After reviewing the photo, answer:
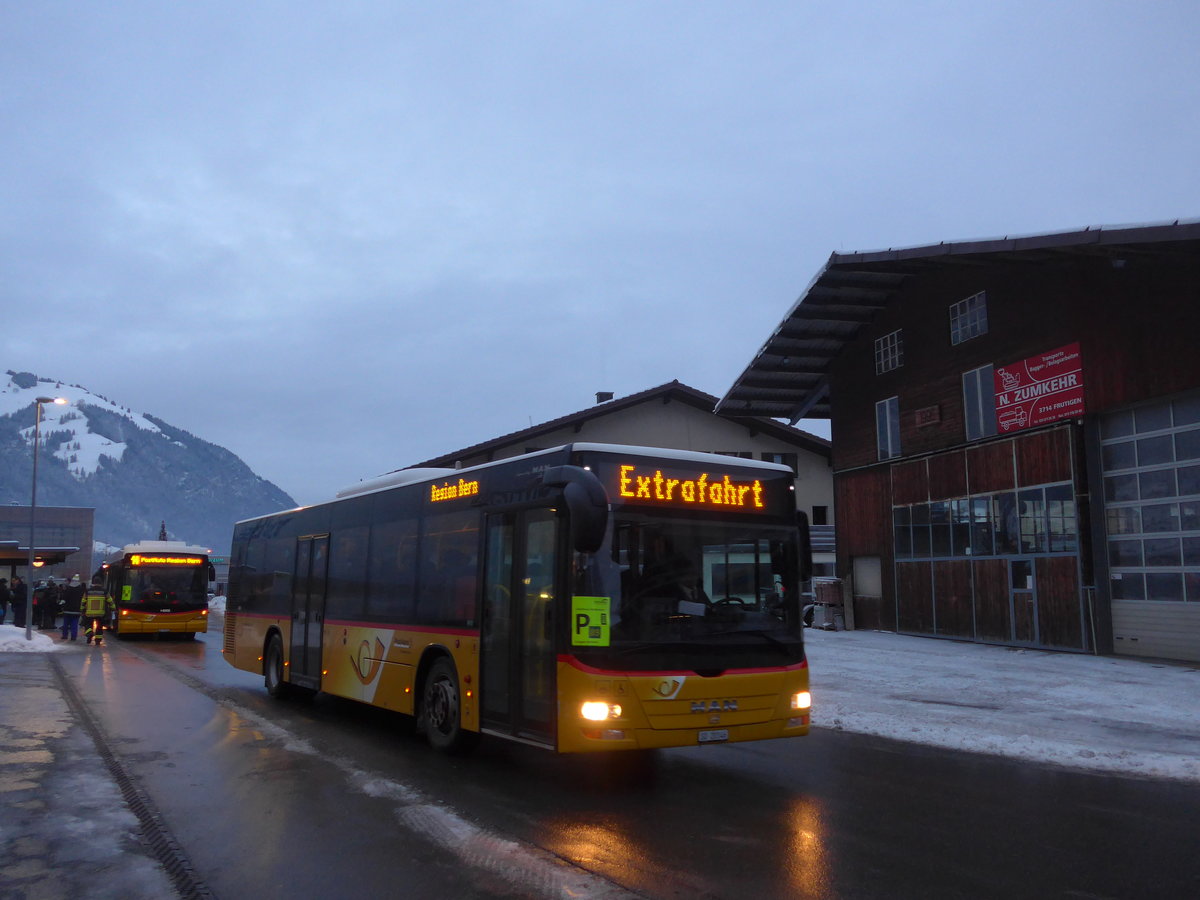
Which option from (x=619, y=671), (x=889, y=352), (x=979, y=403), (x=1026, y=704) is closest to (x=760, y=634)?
(x=619, y=671)

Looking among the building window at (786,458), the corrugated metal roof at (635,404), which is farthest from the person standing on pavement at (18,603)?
the building window at (786,458)

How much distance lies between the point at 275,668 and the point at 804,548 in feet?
28.6

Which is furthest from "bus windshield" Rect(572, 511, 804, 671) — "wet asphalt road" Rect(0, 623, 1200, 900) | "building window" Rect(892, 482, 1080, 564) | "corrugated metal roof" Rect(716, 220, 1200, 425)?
"building window" Rect(892, 482, 1080, 564)

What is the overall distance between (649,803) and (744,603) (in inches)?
69.3

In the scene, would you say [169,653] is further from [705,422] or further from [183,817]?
[705,422]

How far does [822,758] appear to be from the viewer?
947 centimetres

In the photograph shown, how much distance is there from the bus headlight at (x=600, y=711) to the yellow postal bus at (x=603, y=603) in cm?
1

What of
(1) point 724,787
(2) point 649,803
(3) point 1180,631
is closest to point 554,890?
(2) point 649,803

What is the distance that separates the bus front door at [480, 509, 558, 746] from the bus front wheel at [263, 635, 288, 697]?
636 cm

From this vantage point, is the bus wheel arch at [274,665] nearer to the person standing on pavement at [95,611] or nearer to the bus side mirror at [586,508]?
the bus side mirror at [586,508]

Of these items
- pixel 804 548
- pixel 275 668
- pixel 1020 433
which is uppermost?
pixel 1020 433

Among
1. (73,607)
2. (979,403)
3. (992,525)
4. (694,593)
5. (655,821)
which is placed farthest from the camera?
(73,607)

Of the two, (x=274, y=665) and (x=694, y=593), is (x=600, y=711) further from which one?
(x=274, y=665)

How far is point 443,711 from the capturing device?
30.7 feet
